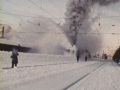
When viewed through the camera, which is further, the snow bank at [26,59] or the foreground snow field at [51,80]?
the snow bank at [26,59]

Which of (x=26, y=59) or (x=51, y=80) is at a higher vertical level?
(x=26, y=59)

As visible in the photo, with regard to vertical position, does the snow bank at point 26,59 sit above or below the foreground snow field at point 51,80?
above

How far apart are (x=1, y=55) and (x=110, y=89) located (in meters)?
20.5

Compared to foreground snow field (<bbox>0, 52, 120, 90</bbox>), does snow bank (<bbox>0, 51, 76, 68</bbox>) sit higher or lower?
higher

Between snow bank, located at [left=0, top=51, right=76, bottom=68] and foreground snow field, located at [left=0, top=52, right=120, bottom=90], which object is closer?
foreground snow field, located at [left=0, top=52, right=120, bottom=90]

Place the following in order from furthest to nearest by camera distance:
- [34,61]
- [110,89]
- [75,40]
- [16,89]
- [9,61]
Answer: [75,40], [34,61], [9,61], [110,89], [16,89]

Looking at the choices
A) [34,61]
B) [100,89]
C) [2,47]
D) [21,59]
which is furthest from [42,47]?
[100,89]

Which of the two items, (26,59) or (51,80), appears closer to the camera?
(51,80)

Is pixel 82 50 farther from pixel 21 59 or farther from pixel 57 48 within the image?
pixel 21 59

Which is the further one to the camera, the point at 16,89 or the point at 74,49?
the point at 74,49

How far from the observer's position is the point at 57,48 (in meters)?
120

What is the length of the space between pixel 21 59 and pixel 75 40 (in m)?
75.8

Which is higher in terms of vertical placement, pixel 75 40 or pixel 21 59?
pixel 75 40

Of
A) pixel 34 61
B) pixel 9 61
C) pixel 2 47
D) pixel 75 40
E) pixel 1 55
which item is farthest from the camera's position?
pixel 75 40
